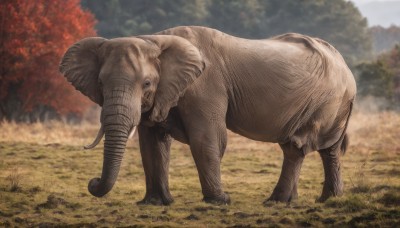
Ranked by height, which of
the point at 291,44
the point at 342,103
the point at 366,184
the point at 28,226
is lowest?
the point at 28,226

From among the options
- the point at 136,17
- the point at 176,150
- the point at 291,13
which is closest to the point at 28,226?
the point at 176,150

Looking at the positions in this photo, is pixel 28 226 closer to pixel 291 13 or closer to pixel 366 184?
pixel 366 184

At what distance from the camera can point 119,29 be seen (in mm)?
47406

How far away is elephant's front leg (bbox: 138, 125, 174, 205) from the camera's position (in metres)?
10.9

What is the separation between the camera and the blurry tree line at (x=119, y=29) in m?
29.5

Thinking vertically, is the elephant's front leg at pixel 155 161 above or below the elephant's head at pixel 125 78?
below

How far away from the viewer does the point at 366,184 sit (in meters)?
12.5

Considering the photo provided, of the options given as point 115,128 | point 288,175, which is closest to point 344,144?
point 288,175

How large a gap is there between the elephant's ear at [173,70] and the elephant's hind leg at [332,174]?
10.2 ft

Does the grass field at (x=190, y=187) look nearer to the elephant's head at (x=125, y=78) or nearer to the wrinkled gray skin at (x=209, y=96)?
the wrinkled gray skin at (x=209, y=96)

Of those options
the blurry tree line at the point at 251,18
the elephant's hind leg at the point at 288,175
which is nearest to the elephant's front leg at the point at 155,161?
the elephant's hind leg at the point at 288,175

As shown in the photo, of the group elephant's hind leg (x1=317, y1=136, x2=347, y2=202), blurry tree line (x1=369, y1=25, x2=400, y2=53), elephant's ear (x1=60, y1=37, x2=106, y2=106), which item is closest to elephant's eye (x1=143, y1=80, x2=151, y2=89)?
elephant's ear (x1=60, y1=37, x2=106, y2=106)

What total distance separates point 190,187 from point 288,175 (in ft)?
9.16

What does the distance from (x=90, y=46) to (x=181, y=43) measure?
1191 millimetres
